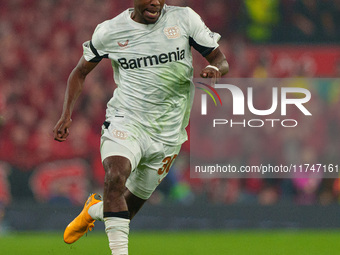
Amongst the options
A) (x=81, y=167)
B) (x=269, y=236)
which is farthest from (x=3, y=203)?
(x=269, y=236)

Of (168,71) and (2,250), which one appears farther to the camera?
(2,250)

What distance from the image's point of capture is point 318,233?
11.2 metres

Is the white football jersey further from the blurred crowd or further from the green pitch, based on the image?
the blurred crowd

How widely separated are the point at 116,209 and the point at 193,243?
4115 millimetres

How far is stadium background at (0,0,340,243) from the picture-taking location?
1181 centimetres

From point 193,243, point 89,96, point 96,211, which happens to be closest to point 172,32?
point 96,211

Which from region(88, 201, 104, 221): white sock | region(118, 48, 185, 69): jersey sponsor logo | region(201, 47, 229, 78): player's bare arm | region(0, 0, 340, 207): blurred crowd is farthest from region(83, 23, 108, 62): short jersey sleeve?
region(0, 0, 340, 207): blurred crowd

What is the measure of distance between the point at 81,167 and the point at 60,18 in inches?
203

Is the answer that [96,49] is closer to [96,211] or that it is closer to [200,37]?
[200,37]

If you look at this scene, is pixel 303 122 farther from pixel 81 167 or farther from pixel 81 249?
pixel 81 249

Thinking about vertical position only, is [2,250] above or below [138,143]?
below

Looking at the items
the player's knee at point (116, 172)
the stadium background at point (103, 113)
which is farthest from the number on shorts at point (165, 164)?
the stadium background at point (103, 113)

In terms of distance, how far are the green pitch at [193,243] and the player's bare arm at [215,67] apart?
2.59 m

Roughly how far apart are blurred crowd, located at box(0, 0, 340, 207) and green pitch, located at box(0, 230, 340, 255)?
1144 mm
